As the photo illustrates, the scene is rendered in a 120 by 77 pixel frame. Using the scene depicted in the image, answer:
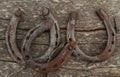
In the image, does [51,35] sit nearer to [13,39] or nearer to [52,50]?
[52,50]

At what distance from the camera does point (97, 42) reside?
2.53 m

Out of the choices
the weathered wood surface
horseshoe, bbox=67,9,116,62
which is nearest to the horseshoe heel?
the weathered wood surface

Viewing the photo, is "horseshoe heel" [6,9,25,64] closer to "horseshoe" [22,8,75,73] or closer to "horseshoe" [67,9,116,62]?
"horseshoe" [22,8,75,73]

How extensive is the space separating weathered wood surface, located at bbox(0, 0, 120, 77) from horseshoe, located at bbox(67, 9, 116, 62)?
0.13 feet

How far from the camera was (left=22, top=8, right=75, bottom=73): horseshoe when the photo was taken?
241cm

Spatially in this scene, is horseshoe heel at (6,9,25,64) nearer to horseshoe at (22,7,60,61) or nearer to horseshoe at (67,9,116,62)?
horseshoe at (22,7,60,61)

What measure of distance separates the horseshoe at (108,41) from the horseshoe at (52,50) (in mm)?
76

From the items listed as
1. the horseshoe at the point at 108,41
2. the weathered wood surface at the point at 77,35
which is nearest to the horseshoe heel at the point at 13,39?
the weathered wood surface at the point at 77,35

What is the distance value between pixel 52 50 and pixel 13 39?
0.89ft

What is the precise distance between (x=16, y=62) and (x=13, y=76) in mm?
98

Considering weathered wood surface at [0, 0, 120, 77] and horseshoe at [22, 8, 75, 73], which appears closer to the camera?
horseshoe at [22, 8, 75, 73]

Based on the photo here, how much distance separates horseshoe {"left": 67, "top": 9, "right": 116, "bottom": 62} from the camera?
97.6 inches

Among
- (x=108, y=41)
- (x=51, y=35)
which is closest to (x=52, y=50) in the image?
(x=51, y=35)

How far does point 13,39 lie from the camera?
8.13ft
